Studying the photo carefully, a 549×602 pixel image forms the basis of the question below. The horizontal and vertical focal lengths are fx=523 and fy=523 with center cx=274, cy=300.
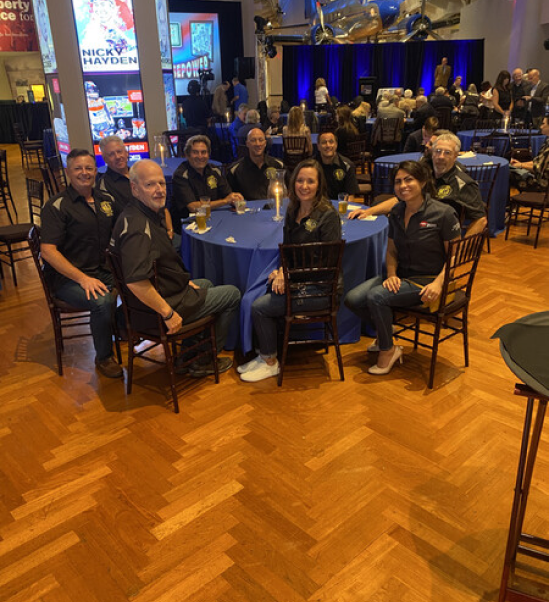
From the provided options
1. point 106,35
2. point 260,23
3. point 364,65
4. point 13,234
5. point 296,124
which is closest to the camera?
point 13,234

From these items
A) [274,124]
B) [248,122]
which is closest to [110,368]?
[248,122]

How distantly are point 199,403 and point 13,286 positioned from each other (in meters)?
2.62

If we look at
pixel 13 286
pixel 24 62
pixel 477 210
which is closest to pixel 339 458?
pixel 477 210

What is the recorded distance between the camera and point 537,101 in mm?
8023

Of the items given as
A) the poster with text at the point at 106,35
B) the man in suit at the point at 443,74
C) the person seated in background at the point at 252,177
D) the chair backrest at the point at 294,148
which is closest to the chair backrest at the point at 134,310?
the person seated in background at the point at 252,177

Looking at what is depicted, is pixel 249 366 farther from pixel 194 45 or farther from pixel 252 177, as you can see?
pixel 194 45

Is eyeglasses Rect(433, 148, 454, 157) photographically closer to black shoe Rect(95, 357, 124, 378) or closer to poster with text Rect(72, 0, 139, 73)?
black shoe Rect(95, 357, 124, 378)

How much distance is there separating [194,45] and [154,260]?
14842mm

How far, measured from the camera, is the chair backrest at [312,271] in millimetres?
2791

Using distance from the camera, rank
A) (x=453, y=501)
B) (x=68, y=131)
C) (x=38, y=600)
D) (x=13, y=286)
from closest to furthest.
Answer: (x=38, y=600) → (x=453, y=501) → (x=13, y=286) → (x=68, y=131)

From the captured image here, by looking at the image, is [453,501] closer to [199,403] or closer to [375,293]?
[375,293]

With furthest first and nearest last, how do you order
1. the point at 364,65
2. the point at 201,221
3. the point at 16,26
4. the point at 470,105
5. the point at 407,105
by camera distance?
the point at 364,65, the point at 16,26, the point at 407,105, the point at 470,105, the point at 201,221

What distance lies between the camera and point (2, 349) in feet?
11.7

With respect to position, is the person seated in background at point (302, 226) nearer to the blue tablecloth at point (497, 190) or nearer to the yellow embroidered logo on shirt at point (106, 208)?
the yellow embroidered logo on shirt at point (106, 208)
